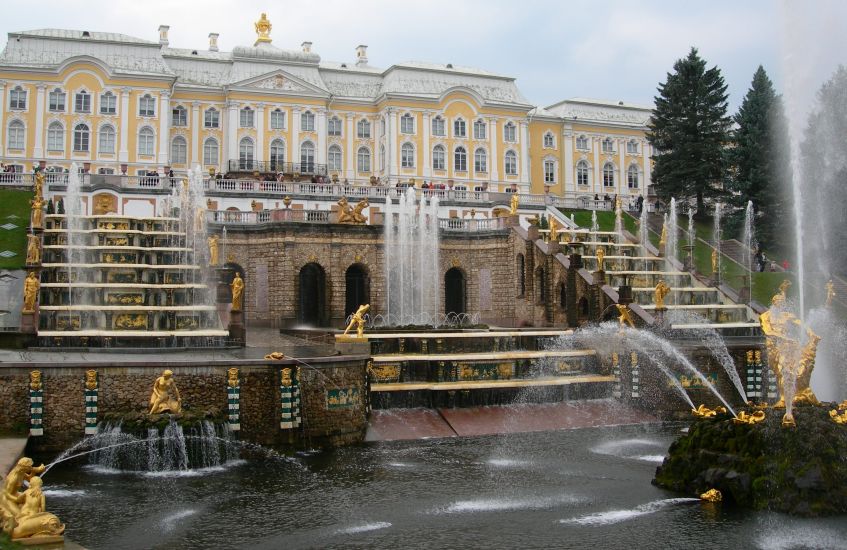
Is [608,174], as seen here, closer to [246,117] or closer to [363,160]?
[363,160]

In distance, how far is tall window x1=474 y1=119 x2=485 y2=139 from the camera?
237 ft

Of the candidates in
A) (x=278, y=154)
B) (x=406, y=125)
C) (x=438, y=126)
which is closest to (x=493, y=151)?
(x=438, y=126)

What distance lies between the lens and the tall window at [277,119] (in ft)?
221

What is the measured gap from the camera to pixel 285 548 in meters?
13.4

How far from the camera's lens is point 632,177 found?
82.2 m

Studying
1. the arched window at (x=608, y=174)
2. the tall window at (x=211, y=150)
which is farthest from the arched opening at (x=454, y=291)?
the arched window at (x=608, y=174)

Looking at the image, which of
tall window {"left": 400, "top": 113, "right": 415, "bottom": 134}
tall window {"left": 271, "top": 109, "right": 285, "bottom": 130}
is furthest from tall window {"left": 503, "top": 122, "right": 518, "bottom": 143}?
tall window {"left": 271, "top": 109, "right": 285, "bottom": 130}

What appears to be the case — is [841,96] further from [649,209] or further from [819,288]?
[649,209]

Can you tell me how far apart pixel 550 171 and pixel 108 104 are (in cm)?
3943

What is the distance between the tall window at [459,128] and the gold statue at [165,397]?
54.8 m

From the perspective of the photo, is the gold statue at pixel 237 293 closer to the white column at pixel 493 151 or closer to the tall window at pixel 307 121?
the tall window at pixel 307 121

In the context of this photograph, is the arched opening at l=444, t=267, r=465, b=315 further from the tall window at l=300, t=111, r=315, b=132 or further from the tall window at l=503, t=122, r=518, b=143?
the tall window at l=503, t=122, r=518, b=143

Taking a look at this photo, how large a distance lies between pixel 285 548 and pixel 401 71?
62650 millimetres

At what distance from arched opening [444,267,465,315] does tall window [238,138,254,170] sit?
2828 cm
